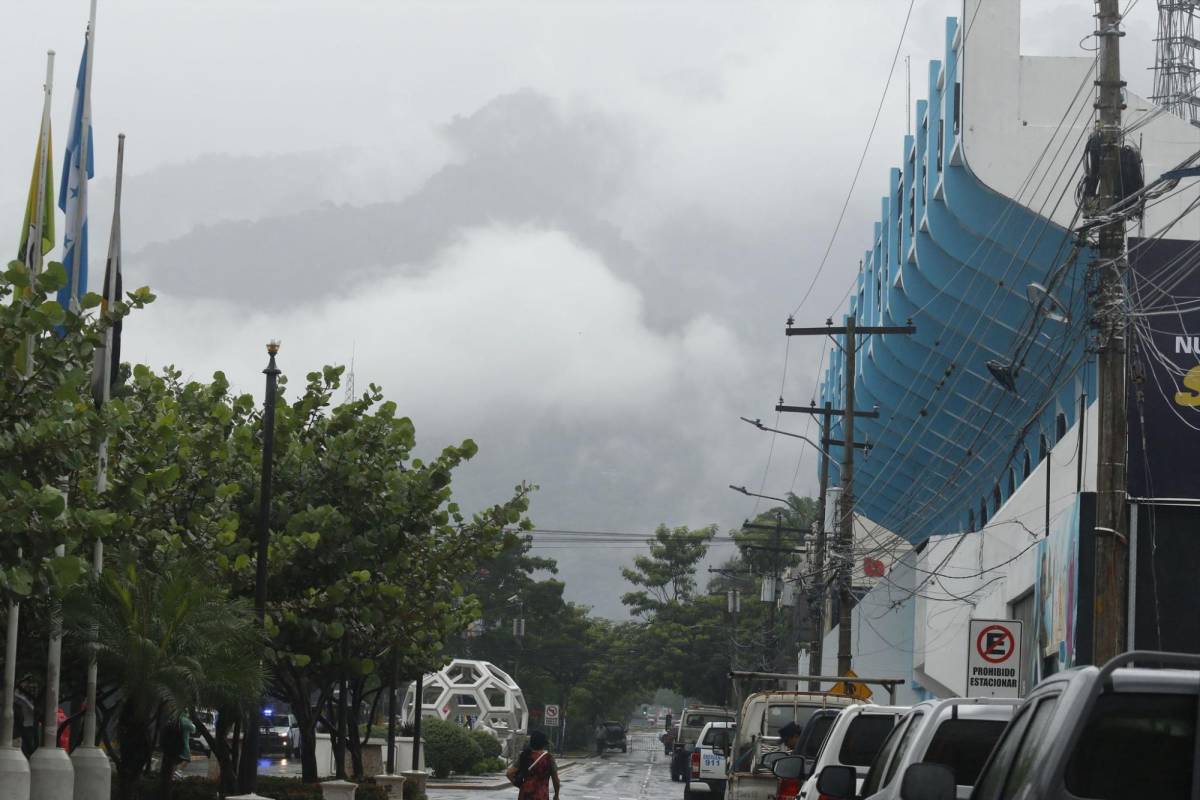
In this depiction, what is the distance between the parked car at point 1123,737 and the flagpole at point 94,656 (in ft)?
49.7

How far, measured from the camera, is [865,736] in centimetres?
1462

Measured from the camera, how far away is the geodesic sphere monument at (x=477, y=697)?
71.8m

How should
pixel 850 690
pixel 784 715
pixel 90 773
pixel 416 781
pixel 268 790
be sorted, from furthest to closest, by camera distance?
pixel 416 781 → pixel 268 790 → pixel 850 690 → pixel 784 715 → pixel 90 773

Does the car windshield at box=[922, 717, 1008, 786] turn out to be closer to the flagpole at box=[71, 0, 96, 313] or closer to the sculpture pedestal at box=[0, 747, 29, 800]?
the sculpture pedestal at box=[0, 747, 29, 800]

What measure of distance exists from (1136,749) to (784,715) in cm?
1902

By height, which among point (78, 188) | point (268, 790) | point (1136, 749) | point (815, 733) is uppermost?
point (78, 188)

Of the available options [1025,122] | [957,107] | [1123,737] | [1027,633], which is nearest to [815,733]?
[1027,633]

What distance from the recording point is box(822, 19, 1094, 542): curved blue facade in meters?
36.6

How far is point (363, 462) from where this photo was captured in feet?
81.0

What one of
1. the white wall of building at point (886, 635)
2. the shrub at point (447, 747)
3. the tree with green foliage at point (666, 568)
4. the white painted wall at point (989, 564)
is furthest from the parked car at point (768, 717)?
the tree with green foliage at point (666, 568)

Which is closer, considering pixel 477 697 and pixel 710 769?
pixel 710 769

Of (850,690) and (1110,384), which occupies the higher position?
(1110,384)

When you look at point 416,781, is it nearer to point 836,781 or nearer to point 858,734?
point 858,734

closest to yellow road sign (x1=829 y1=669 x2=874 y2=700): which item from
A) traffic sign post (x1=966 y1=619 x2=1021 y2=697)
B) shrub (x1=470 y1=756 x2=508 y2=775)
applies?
traffic sign post (x1=966 y1=619 x2=1021 y2=697)
